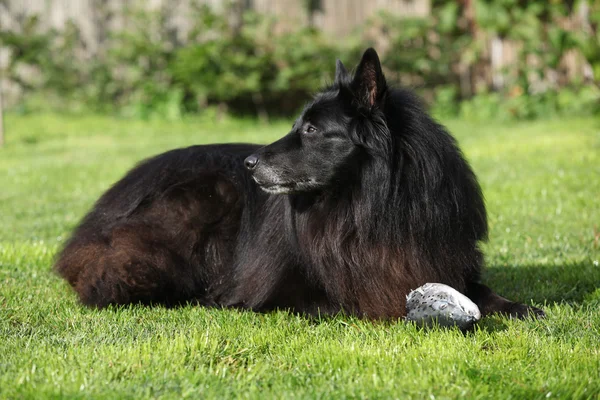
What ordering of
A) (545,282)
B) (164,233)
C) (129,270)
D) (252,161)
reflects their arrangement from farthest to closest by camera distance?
(545,282), (164,233), (129,270), (252,161)

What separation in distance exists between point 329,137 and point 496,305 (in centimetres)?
130

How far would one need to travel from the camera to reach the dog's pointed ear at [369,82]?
357 cm

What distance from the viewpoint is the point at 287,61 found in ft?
46.8

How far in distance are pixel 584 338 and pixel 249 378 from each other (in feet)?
5.32

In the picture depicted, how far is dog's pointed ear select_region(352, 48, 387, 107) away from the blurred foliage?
1030cm

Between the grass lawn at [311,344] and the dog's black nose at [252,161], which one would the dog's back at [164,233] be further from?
the dog's black nose at [252,161]

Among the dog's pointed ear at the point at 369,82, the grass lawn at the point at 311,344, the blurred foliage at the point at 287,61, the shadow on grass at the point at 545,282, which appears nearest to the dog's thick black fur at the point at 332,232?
the dog's pointed ear at the point at 369,82

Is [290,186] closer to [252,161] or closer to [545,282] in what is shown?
[252,161]

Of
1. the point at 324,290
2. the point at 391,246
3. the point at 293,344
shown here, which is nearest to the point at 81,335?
the point at 293,344

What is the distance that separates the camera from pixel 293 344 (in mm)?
3260

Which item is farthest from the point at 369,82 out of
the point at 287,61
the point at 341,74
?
the point at 287,61

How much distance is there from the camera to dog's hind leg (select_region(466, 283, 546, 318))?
3.71 metres

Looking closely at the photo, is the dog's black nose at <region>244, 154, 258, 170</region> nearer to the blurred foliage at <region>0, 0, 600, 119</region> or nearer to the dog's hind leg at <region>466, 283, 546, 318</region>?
the dog's hind leg at <region>466, 283, 546, 318</region>

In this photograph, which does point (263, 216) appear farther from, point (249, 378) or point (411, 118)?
point (249, 378)
